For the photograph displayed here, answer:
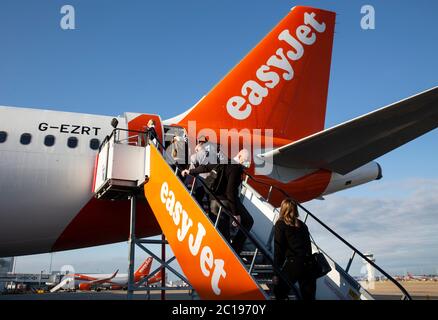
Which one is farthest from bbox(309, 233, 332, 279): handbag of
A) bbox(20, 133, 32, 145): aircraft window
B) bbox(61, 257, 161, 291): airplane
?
bbox(61, 257, 161, 291): airplane

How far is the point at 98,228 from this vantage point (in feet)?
35.2

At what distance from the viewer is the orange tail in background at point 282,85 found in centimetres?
1294

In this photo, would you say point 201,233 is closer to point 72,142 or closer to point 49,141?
point 72,142

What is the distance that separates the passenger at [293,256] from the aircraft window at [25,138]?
7197 millimetres

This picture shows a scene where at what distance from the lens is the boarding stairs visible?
546 centimetres

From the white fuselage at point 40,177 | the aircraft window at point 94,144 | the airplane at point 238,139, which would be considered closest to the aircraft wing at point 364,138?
the airplane at point 238,139

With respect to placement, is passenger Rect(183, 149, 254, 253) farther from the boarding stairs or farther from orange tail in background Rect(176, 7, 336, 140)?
orange tail in background Rect(176, 7, 336, 140)

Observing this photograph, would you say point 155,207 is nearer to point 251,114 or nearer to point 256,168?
point 256,168

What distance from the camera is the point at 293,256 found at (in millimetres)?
5262
